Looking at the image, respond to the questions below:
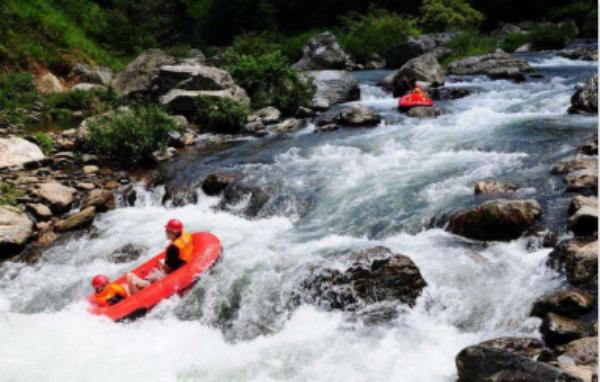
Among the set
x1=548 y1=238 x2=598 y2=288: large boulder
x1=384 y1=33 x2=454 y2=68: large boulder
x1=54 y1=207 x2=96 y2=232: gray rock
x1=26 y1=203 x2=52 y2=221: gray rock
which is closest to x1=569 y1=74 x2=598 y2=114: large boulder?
x1=548 y1=238 x2=598 y2=288: large boulder

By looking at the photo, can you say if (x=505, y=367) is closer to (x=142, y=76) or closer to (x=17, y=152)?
(x=17, y=152)

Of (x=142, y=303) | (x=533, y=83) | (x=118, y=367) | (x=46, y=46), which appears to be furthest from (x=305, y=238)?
(x=46, y=46)

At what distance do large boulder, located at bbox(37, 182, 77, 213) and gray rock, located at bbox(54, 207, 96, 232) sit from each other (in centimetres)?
53

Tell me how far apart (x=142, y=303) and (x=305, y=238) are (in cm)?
262

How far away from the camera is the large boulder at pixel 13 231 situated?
9.12 meters

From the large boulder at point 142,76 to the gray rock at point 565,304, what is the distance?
1340cm

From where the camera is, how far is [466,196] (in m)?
8.76

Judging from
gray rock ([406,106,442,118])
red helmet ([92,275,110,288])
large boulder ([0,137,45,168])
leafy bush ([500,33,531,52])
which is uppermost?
large boulder ([0,137,45,168])

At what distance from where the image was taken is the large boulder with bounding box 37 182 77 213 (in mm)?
10492

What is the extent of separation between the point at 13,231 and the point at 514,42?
25.8 m

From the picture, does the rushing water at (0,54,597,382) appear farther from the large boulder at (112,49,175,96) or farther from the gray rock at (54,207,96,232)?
the large boulder at (112,49,175,96)

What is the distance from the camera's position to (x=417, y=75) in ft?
64.5

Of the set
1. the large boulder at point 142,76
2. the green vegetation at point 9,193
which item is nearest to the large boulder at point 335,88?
the large boulder at point 142,76

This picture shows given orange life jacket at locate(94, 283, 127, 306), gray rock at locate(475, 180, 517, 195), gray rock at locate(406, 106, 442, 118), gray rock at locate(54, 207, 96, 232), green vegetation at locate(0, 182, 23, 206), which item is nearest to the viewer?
orange life jacket at locate(94, 283, 127, 306)
